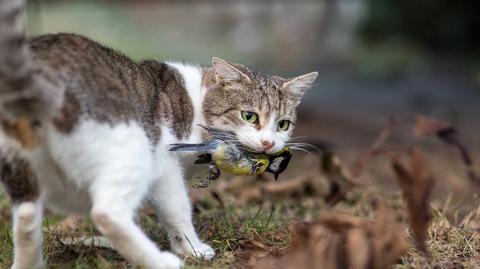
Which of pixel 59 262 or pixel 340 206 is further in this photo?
pixel 340 206

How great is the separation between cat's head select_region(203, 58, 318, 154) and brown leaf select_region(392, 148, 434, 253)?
0.84 m

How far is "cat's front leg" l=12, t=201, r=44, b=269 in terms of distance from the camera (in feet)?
9.20

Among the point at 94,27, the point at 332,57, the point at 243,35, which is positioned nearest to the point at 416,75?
the point at 332,57

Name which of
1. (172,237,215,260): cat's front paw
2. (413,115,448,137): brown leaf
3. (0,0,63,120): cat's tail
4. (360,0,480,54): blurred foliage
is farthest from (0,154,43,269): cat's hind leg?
(360,0,480,54): blurred foliage

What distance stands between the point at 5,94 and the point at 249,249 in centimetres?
139

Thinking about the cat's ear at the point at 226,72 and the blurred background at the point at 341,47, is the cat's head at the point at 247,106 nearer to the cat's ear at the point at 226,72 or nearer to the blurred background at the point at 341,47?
the cat's ear at the point at 226,72

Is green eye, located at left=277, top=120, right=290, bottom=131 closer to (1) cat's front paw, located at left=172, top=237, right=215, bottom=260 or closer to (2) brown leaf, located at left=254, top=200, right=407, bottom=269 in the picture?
(1) cat's front paw, located at left=172, top=237, right=215, bottom=260

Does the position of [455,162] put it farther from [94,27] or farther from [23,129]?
[94,27]

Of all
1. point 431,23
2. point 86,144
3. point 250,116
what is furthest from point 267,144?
point 431,23

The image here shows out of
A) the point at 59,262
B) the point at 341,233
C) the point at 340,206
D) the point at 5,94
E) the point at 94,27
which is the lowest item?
the point at 94,27

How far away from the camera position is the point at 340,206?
4727 mm

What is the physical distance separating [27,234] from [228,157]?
978mm

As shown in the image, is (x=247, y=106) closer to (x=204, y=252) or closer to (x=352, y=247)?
(x=204, y=252)

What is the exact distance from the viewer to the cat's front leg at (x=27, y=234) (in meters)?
2.80
